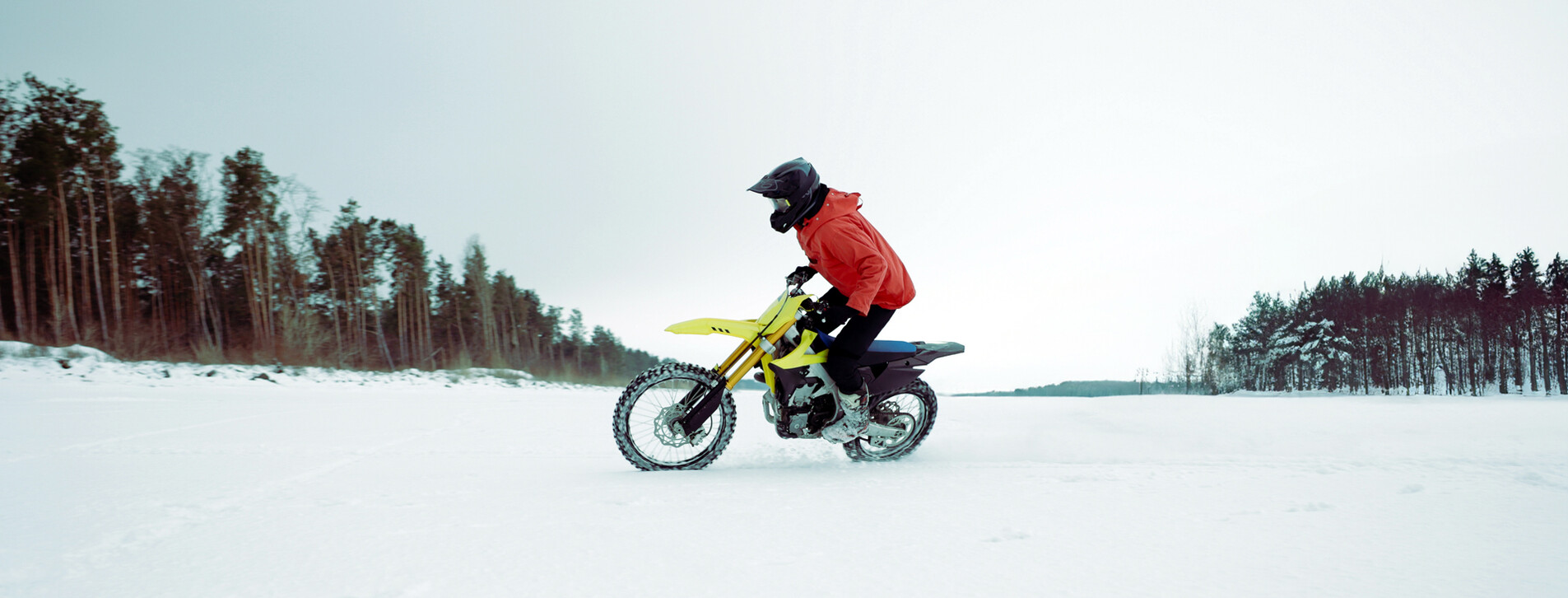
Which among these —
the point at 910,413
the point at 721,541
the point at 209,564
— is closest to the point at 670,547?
the point at 721,541

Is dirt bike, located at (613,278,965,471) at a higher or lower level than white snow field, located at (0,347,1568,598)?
higher

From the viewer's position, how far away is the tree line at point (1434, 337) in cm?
3675

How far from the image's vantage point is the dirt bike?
4129mm

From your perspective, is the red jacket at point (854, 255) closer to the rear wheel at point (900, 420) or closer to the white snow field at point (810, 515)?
the rear wheel at point (900, 420)

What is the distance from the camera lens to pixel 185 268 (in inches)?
1233

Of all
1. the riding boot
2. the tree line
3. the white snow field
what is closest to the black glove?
the riding boot

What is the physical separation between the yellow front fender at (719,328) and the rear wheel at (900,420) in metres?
1.00

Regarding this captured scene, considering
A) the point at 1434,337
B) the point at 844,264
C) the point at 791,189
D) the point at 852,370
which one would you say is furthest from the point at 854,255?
the point at 1434,337

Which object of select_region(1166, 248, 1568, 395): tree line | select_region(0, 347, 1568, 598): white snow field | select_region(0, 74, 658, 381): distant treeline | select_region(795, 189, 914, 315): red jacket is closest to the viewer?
select_region(0, 347, 1568, 598): white snow field

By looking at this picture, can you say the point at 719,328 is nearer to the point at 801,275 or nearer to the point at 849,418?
the point at 801,275

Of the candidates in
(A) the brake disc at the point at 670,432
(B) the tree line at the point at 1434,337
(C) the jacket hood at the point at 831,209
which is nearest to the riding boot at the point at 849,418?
(A) the brake disc at the point at 670,432

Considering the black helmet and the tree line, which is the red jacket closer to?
the black helmet

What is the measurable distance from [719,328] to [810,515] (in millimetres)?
1697

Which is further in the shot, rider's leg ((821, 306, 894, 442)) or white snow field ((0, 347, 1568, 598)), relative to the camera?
rider's leg ((821, 306, 894, 442))
